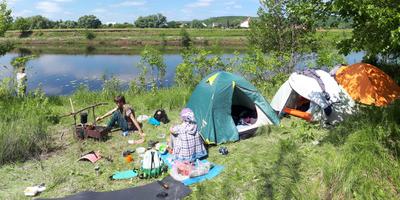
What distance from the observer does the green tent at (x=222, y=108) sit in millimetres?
7141

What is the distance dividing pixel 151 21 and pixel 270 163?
3693 inches

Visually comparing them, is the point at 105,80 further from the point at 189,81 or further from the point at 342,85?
the point at 342,85

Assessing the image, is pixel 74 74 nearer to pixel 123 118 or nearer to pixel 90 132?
pixel 123 118

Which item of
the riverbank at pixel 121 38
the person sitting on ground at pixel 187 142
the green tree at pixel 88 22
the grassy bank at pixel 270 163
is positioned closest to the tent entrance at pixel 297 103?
the grassy bank at pixel 270 163

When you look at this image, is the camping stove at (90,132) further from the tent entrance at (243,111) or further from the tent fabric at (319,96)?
the tent fabric at (319,96)

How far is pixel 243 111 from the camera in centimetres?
853

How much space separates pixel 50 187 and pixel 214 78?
3.80 m

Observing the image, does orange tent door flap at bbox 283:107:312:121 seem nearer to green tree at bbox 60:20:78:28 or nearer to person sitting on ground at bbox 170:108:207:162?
person sitting on ground at bbox 170:108:207:162

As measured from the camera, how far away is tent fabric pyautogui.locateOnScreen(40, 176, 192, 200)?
506cm

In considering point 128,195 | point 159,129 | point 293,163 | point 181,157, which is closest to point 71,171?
point 128,195

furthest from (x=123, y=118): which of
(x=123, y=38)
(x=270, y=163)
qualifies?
(x=123, y=38)

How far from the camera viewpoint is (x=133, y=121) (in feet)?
25.6

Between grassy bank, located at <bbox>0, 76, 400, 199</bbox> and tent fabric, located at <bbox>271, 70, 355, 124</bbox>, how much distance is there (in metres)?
0.44

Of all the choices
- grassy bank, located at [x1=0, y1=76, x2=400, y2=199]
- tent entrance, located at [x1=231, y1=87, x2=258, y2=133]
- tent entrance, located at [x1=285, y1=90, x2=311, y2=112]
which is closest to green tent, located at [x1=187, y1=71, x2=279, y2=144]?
tent entrance, located at [x1=231, y1=87, x2=258, y2=133]
